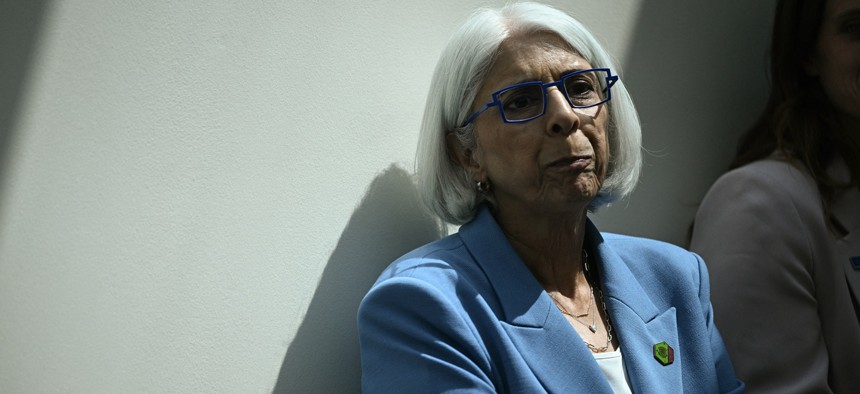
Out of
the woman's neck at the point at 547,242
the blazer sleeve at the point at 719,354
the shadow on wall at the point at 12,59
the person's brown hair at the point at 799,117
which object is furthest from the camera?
the person's brown hair at the point at 799,117

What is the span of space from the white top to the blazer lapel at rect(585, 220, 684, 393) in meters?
0.01

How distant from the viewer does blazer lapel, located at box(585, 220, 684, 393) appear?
210cm

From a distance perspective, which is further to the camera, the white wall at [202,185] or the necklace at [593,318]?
the necklace at [593,318]

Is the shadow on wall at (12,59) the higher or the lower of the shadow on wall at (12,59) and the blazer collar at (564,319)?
the higher

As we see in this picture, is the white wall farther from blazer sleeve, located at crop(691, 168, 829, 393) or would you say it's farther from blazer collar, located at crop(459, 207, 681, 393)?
blazer sleeve, located at crop(691, 168, 829, 393)

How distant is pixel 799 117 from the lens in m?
2.95

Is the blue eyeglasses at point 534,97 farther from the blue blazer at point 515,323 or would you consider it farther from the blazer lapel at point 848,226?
the blazer lapel at point 848,226

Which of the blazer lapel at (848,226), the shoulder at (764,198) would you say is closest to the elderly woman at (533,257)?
the shoulder at (764,198)

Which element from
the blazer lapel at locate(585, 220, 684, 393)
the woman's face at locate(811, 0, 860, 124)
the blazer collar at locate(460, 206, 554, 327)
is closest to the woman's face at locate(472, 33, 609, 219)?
the blazer collar at locate(460, 206, 554, 327)

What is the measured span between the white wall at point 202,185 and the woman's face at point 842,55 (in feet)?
3.64

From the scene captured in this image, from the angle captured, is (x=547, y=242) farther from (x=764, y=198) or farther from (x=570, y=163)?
(x=764, y=198)

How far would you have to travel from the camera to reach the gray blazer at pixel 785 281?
2.55m

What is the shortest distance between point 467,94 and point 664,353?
29.2 inches

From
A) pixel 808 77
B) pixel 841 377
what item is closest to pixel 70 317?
pixel 841 377
